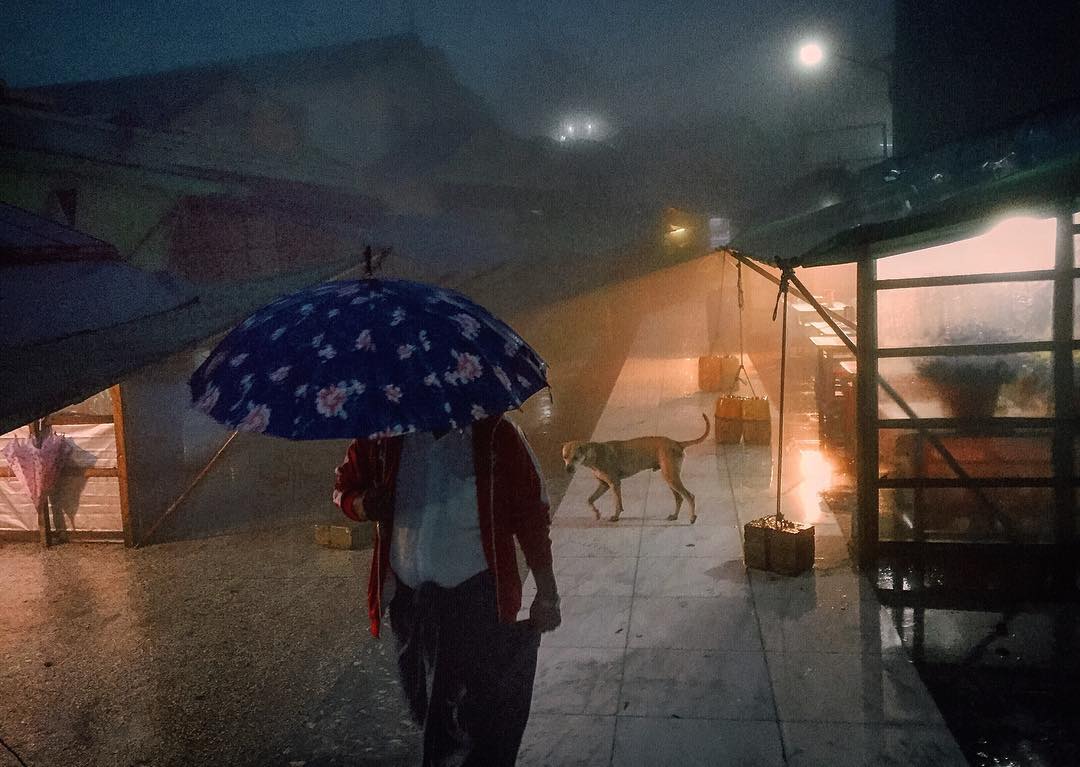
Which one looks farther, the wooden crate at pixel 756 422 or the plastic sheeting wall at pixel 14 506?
the wooden crate at pixel 756 422

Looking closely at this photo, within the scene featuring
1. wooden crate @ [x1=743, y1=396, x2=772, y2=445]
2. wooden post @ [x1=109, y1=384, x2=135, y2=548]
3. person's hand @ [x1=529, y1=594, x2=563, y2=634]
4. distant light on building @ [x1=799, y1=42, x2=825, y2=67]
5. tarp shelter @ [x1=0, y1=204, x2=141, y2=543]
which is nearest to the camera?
person's hand @ [x1=529, y1=594, x2=563, y2=634]

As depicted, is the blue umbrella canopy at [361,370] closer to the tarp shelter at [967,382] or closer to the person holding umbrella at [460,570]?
the person holding umbrella at [460,570]

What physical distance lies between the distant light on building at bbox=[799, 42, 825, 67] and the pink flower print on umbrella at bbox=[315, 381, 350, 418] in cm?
2141

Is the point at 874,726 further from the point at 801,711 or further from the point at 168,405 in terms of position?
the point at 168,405

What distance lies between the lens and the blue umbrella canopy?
2373 mm

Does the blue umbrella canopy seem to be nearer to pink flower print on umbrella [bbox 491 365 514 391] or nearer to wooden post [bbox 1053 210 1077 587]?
pink flower print on umbrella [bbox 491 365 514 391]

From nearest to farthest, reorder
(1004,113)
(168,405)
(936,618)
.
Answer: (936,618) < (168,405) < (1004,113)

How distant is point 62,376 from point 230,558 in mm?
4537

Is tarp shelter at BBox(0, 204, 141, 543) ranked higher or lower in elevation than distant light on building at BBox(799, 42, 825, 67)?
lower

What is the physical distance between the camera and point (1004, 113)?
10859 millimetres

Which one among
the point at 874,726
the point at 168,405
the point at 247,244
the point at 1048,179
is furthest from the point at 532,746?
the point at 247,244

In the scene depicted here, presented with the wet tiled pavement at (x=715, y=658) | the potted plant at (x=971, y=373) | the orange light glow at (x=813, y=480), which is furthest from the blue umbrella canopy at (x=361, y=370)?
the orange light glow at (x=813, y=480)

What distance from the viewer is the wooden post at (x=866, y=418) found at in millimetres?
6125

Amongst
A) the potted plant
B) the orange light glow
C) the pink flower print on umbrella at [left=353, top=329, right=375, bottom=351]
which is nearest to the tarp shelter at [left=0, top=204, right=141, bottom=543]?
the pink flower print on umbrella at [left=353, top=329, right=375, bottom=351]
